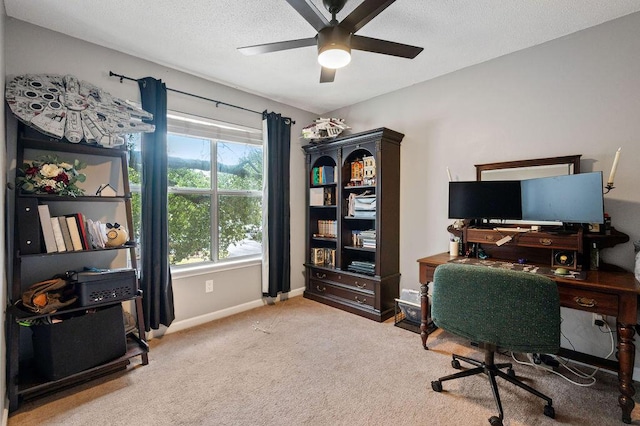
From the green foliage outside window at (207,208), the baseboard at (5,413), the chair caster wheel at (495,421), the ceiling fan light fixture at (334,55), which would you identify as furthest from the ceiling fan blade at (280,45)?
the baseboard at (5,413)

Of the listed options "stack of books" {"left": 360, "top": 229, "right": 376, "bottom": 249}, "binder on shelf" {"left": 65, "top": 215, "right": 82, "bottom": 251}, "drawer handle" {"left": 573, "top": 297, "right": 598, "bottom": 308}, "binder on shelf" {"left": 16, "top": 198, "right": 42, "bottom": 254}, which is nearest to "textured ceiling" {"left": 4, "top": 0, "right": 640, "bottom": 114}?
"binder on shelf" {"left": 16, "top": 198, "right": 42, "bottom": 254}

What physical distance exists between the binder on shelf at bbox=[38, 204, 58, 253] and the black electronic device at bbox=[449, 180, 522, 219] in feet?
9.74

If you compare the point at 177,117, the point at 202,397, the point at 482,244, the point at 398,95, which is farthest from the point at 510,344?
the point at 177,117

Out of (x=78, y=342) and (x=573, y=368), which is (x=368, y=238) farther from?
(x=78, y=342)

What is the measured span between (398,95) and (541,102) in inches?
53.6

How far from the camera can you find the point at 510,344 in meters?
1.53

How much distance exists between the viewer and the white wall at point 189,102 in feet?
6.91

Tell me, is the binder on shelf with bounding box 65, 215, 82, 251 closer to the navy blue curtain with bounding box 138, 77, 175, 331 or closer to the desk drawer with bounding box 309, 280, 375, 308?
the navy blue curtain with bounding box 138, 77, 175, 331

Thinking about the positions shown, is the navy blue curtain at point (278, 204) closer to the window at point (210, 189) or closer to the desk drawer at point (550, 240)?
the window at point (210, 189)

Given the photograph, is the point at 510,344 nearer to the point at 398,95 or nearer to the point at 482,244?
the point at 482,244

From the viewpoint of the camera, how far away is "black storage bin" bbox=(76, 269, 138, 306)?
6.39 feet

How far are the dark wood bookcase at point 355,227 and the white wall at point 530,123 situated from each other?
0.21 m

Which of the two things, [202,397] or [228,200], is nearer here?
[202,397]

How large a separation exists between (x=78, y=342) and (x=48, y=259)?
68 cm
